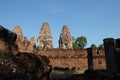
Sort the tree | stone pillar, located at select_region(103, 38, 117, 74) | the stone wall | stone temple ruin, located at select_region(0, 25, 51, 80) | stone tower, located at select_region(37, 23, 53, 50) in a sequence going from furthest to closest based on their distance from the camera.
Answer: the tree, stone tower, located at select_region(37, 23, 53, 50), the stone wall, stone pillar, located at select_region(103, 38, 117, 74), stone temple ruin, located at select_region(0, 25, 51, 80)

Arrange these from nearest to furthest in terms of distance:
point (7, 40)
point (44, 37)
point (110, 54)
A: point (7, 40)
point (110, 54)
point (44, 37)

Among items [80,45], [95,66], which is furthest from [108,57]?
[80,45]

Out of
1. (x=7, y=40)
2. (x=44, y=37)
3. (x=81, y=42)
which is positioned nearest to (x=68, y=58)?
(x=44, y=37)

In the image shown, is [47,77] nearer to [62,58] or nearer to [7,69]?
[7,69]

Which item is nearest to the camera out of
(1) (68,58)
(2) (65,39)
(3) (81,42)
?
(1) (68,58)

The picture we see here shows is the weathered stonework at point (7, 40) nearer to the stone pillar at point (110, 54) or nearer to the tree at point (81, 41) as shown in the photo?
the stone pillar at point (110, 54)

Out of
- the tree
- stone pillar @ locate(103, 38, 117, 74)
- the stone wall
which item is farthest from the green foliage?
stone pillar @ locate(103, 38, 117, 74)

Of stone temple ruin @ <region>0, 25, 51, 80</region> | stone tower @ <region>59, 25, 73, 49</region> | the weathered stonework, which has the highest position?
stone tower @ <region>59, 25, 73, 49</region>

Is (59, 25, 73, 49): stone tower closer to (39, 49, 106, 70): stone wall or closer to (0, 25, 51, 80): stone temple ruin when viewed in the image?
(39, 49, 106, 70): stone wall

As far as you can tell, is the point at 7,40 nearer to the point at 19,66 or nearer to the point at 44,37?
the point at 19,66

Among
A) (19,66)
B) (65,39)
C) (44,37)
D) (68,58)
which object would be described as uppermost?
(44,37)

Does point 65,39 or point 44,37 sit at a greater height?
Result: point 44,37

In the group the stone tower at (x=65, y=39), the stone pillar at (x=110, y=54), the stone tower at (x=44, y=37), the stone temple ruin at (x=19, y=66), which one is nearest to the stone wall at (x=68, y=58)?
the stone pillar at (x=110, y=54)

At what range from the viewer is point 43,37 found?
53500 mm
